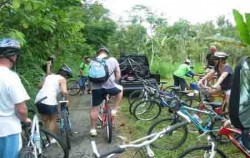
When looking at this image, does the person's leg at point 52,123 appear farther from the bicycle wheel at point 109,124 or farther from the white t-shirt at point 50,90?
the bicycle wheel at point 109,124

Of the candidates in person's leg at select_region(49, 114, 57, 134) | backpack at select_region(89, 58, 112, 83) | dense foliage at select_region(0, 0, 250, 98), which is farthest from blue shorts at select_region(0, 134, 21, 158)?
backpack at select_region(89, 58, 112, 83)

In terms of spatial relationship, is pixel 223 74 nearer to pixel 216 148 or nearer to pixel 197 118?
pixel 197 118

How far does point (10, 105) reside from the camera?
4.00 m

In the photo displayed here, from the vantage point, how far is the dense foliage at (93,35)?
613 cm

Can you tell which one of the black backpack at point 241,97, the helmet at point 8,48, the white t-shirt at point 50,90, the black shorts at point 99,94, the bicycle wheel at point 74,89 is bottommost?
the bicycle wheel at point 74,89

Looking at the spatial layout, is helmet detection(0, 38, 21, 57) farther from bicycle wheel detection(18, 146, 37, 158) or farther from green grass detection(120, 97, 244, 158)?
green grass detection(120, 97, 244, 158)

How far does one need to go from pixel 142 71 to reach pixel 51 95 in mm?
7893

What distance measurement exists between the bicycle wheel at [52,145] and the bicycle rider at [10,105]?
1.74 meters

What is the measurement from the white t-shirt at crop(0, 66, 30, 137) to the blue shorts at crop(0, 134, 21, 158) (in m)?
0.06

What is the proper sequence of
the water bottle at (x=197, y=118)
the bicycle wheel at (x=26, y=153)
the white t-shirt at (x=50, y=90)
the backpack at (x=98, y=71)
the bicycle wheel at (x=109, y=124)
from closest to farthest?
the bicycle wheel at (x=26, y=153) → the water bottle at (x=197, y=118) → the white t-shirt at (x=50, y=90) → the bicycle wheel at (x=109, y=124) → the backpack at (x=98, y=71)

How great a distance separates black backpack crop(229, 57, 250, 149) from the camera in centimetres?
269

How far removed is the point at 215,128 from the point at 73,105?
7936 mm

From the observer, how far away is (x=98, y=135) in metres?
8.20

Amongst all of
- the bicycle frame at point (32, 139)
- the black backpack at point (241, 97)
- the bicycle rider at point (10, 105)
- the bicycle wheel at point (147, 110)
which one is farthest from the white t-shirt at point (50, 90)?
the black backpack at point (241, 97)
